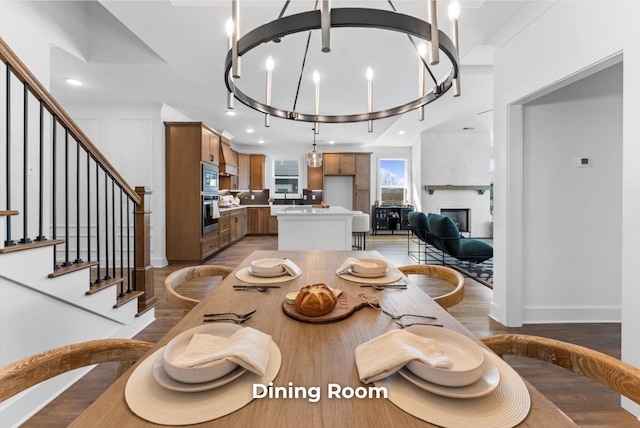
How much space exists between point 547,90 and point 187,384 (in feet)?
9.28

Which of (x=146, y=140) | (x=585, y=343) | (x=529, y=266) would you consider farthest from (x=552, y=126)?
(x=146, y=140)

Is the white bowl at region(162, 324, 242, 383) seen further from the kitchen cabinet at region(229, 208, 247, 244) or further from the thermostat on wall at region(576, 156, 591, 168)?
the kitchen cabinet at region(229, 208, 247, 244)

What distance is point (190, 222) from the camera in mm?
4680

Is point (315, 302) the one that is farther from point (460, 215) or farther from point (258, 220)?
point (460, 215)

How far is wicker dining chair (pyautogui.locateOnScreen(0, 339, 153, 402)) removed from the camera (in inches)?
25.4

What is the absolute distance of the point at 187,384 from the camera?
1.83ft

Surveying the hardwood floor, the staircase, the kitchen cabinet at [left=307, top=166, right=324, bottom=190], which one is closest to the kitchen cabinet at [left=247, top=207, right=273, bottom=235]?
the kitchen cabinet at [left=307, top=166, right=324, bottom=190]

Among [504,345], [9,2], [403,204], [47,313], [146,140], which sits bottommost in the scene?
[47,313]

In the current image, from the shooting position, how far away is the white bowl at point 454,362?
54 cm

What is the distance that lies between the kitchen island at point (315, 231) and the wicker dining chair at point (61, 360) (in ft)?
9.86

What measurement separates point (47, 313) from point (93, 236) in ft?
11.6

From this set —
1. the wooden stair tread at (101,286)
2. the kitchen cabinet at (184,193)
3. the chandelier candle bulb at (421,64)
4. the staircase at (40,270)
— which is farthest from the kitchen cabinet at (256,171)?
the chandelier candle bulb at (421,64)

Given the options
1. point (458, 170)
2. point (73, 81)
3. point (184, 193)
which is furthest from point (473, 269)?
point (73, 81)

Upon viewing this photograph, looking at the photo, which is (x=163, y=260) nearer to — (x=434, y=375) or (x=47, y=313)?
(x=47, y=313)
